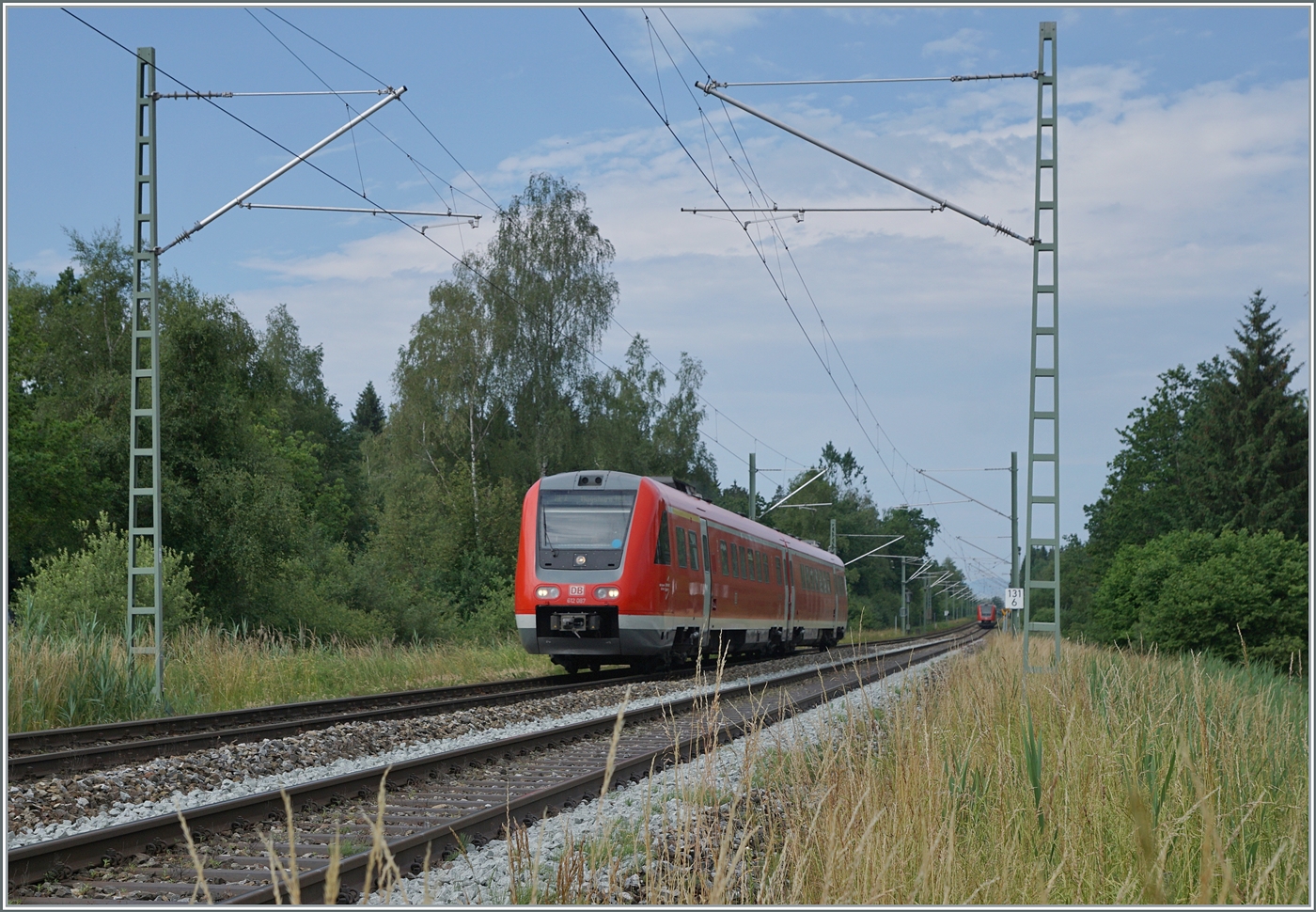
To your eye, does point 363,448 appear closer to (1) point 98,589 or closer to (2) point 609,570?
(1) point 98,589

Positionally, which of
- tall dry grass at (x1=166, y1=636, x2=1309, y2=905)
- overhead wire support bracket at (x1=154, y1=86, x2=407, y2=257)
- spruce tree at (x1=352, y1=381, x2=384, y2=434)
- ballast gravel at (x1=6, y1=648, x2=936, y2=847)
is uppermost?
spruce tree at (x1=352, y1=381, x2=384, y2=434)

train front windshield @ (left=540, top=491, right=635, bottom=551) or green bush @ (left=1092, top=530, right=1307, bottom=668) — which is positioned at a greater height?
train front windshield @ (left=540, top=491, right=635, bottom=551)

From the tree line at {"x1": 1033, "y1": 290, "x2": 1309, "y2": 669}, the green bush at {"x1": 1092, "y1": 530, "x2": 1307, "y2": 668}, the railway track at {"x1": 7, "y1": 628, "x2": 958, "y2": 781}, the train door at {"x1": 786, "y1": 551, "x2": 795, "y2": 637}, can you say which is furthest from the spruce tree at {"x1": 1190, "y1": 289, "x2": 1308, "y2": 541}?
the railway track at {"x1": 7, "y1": 628, "x2": 958, "y2": 781}

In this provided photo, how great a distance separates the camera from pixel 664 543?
1897 cm

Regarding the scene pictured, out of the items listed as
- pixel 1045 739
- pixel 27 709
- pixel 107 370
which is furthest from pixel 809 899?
pixel 107 370

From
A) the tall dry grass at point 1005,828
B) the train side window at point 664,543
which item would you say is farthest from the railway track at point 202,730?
the tall dry grass at point 1005,828

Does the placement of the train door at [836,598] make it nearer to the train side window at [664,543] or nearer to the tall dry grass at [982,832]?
the train side window at [664,543]

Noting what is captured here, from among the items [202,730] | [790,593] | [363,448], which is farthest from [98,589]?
[363,448]

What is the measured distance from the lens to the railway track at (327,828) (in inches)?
214

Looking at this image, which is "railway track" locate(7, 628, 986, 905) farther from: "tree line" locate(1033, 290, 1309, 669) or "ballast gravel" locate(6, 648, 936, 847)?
→ "tree line" locate(1033, 290, 1309, 669)

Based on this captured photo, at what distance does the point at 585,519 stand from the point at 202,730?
25.5 feet

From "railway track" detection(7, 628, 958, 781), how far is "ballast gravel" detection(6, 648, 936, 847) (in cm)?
40

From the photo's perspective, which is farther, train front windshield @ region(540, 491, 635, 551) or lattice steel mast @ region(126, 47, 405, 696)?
train front windshield @ region(540, 491, 635, 551)

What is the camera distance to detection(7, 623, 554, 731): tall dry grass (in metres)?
12.0
